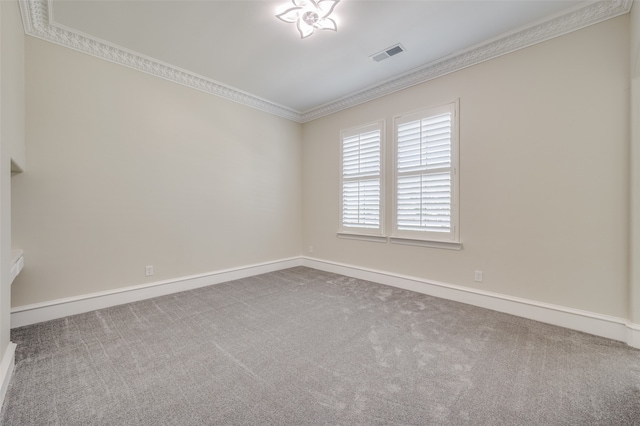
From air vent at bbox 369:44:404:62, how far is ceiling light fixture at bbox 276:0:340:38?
2.33 ft

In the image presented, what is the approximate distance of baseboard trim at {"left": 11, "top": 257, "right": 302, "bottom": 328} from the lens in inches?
98.3

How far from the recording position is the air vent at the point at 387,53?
9.75 ft

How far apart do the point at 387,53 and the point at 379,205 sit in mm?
1962

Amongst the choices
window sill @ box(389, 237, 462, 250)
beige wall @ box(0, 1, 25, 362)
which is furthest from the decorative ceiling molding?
window sill @ box(389, 237, 462, 250)

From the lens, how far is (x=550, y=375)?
1778 millimetres

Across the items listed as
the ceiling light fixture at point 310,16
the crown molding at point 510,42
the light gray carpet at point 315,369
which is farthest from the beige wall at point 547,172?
the ceiling light fixture at point 310,16

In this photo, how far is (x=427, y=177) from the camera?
3398 millimetres

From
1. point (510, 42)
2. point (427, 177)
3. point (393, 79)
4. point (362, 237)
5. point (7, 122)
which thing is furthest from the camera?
point (362, 237)

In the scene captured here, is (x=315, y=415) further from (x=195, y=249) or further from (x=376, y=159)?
(x=376, y=159)

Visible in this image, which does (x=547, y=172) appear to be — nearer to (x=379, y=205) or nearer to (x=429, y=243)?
(x=429, y=243)

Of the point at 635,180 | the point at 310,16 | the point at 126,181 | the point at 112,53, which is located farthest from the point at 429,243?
the point at 112,53

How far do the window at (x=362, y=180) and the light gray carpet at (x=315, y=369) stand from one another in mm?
1535

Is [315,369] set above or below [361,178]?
below

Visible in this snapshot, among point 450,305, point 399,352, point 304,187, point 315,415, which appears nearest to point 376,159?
point 304,187
